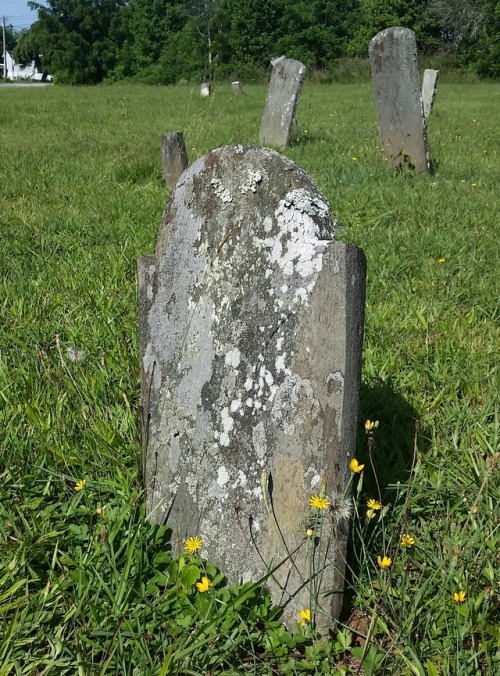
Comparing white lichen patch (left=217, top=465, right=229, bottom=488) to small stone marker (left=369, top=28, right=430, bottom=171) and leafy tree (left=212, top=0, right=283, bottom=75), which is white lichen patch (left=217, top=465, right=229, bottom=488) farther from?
leafy tree (left=212, top=0, right=283, bottom=75)

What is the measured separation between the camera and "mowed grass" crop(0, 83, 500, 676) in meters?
1.57

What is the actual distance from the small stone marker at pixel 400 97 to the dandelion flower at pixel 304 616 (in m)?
6.22

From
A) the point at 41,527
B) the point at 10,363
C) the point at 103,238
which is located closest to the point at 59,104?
the point at 103,238

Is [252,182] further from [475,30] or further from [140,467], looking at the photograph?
[475,30]

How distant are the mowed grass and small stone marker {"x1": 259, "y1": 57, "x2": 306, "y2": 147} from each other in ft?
12.3

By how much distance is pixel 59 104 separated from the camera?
15.7m

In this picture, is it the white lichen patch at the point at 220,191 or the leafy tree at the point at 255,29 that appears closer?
the white lichen patch at the point at 220,191

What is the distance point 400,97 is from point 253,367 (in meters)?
6.38

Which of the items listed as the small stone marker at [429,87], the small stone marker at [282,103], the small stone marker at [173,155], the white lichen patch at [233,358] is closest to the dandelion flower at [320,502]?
the white lichen patch at [233,358]

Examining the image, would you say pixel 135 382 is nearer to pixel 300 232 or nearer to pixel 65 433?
pixel 65 433

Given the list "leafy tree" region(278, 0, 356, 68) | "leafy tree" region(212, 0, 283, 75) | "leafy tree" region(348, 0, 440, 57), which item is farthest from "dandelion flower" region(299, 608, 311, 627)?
"leafy tree" region(212, 0, 283, 75)

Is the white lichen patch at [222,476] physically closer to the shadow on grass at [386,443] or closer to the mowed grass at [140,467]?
the mowed grass at [140,467]

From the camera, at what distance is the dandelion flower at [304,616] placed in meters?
1.57

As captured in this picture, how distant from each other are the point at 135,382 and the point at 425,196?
156 inches
